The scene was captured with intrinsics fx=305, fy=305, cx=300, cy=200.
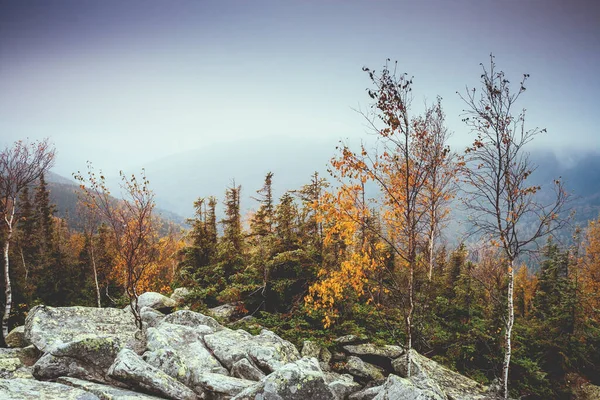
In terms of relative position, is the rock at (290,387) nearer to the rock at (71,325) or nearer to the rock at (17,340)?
the rock at (71,325)

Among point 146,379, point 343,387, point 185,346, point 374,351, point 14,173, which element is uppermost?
point 14,173

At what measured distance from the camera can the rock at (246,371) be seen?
370 inches

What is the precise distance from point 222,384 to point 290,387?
7.63ft

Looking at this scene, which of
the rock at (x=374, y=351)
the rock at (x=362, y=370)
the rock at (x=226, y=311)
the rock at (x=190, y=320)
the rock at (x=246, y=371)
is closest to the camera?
the rock at (x=246, y=371)

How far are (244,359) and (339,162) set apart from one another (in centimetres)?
696

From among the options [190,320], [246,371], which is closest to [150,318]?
[190,320]

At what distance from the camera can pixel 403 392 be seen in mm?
6660

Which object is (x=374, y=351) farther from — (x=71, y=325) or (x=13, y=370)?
(x=71, y=325)

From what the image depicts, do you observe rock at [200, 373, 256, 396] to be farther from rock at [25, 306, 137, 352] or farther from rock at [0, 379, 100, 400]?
rock at [25, 306, 137, 352]

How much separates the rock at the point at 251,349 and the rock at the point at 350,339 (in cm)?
227

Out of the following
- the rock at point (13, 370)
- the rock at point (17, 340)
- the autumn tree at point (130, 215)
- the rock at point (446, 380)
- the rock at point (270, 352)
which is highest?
the autumn tree at point (130, 215)

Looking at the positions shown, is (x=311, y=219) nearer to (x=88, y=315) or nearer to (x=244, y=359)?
(x=244, y=359)

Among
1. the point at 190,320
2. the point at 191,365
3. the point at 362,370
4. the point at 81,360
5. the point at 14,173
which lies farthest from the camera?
the point at 14,173

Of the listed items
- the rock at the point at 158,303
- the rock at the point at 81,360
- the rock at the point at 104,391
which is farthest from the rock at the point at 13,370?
the rock at the point at 158,303
